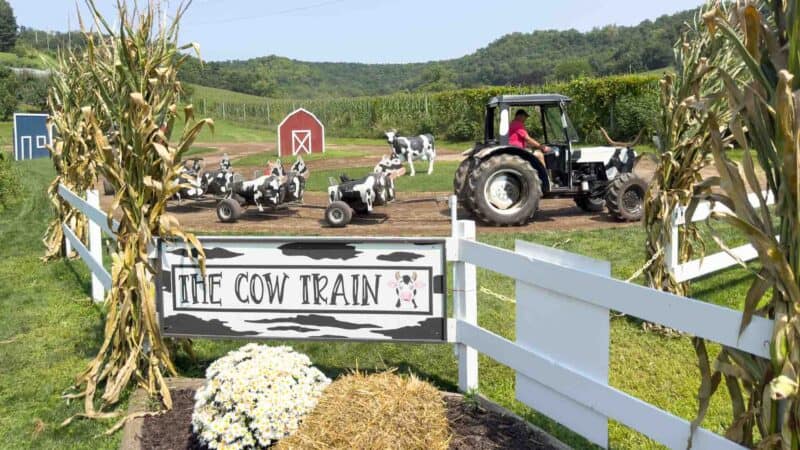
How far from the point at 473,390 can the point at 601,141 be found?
2566cm

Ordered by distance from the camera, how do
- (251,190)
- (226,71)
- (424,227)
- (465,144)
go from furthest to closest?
(226,71) < (465,144) < (251,190) < (424,227)

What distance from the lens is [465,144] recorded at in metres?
35.0

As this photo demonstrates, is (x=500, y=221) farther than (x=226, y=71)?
No

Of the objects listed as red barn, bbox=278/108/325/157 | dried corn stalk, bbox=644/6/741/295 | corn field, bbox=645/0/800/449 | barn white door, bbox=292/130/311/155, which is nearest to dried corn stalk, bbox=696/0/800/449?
corn field, bbox=645/0/800/449

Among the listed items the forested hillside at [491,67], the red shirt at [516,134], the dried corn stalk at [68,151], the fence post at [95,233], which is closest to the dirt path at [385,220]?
the red shirt at [516,134]

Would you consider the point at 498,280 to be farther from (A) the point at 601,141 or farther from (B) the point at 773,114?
(A) the point at 601,141

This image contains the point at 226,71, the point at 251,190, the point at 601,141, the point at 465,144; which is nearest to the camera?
the point at 251,190

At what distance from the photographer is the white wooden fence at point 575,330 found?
273 centimetres

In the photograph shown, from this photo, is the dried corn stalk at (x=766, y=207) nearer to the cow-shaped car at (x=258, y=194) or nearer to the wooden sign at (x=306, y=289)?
the wooden sign at (x=306, y=289)

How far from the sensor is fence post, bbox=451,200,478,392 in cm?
434

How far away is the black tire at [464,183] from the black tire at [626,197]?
2.00 metres

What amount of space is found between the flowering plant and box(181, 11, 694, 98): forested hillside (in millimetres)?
66914

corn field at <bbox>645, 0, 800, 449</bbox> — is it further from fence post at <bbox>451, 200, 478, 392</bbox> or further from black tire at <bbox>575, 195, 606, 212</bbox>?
black tire at <bbox>575, 195, 606, 212</bbox>

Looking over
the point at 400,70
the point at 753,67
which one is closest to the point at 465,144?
the point at 753,67
